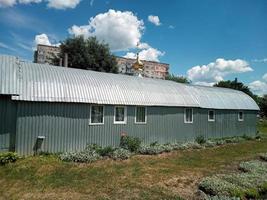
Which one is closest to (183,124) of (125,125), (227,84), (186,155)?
(186,155)

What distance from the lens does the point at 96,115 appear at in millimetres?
14320

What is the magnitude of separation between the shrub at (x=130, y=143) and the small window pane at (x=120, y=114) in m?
1.07

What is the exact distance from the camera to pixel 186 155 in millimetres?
14820

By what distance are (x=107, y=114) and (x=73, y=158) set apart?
145 inches

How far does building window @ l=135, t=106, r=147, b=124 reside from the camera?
632 inches

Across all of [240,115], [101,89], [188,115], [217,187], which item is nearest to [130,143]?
[101,89]

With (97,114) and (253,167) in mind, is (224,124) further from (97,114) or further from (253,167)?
(97,114)

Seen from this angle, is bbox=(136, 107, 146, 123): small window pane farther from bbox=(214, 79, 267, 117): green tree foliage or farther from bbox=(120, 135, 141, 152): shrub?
bbox=(214, 79, 267, 117): green tree foliage

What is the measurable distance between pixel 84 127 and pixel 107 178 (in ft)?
15.5

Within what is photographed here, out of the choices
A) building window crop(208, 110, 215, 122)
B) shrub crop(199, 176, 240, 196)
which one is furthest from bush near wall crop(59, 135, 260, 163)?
shrub crop(199, 176, 240, 196)

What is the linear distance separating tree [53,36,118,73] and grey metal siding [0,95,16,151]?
21451 mm

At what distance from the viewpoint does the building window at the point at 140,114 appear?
52.7ft

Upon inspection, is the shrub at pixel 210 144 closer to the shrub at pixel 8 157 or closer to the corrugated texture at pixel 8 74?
the shrub at pixel 8 157

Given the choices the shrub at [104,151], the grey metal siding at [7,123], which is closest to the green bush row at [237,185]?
the shrub at [104,151]
